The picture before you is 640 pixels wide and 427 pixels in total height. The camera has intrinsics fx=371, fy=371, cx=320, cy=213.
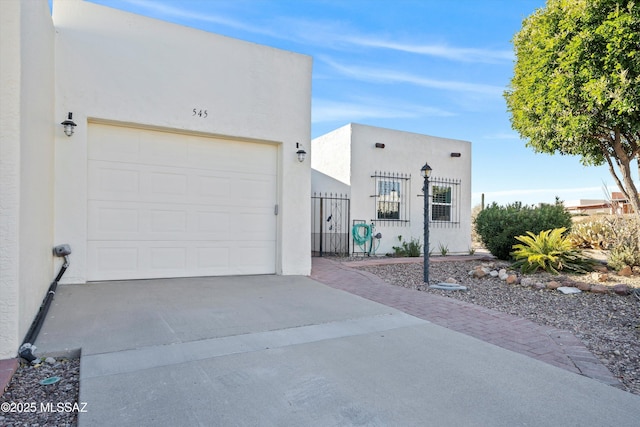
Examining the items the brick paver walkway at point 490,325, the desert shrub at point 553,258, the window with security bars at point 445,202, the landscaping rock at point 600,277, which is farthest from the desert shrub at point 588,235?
the brick paver walkway at point 490,325

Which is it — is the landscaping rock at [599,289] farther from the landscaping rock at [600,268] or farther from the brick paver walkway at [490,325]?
the brick paver walkway at [490,325]

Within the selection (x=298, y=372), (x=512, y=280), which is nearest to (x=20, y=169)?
(x=298, y=372)

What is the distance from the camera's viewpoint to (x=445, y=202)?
1191 cm

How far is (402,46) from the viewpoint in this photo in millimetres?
9750

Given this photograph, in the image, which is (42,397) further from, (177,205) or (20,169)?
(177,205)

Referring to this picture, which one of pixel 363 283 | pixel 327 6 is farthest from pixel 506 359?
pixel 327 6

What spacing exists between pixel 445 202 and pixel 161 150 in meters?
8.87

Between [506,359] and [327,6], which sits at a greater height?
[327,6]

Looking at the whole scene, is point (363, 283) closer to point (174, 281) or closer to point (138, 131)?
point (174, 281)

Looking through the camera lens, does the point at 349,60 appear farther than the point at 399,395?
Yes

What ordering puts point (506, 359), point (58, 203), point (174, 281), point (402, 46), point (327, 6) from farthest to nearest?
point (402, 46), point (327, 6), point (174, 281), point (58, 203), point (506, 359)

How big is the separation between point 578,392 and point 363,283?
401 cm

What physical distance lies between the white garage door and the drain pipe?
14.6 inches

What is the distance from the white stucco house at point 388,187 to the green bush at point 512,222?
6.60ft
